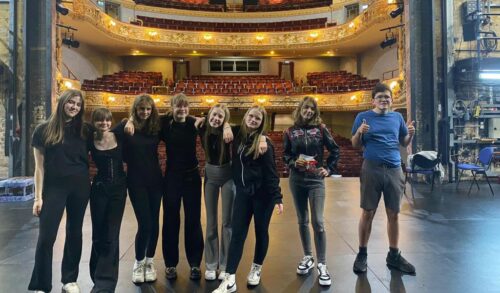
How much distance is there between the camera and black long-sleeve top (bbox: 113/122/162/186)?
2600 mm

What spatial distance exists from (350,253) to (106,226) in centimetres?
238

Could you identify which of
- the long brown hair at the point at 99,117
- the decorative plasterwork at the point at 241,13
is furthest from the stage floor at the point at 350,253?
the decorative plasterwork at the point at 241,13

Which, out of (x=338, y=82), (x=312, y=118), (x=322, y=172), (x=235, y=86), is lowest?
(x=322, y=172)

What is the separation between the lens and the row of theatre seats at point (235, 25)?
20406 mm

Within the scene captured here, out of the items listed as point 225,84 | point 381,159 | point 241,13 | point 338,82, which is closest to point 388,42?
point 338,82

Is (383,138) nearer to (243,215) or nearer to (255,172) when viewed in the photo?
(255,172)

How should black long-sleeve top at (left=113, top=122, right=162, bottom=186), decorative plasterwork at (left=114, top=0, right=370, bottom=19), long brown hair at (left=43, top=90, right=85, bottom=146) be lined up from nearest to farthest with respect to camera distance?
long brown hair at (left=43, top=90, right=85, bottom=146) < black long-sleeve top at (left=113, top=122, right=162, bottom=186) < decorative plasterwork at (left=114, top=0, right=370, bottom=19)

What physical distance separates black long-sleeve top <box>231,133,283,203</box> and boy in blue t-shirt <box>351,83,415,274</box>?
88 cm

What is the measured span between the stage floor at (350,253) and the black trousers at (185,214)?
0.72ft

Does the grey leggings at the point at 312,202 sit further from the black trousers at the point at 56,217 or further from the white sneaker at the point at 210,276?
the black trousers at the point at 56,217

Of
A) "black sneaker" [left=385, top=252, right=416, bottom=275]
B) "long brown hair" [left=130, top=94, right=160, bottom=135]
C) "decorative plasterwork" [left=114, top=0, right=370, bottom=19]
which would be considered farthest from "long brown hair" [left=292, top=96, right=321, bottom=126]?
"decorative plasterwork" [left=114, top=0, right=370, bottom=19]

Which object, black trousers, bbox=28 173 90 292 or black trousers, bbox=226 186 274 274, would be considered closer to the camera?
black trousers, bbox=28 173 90 292

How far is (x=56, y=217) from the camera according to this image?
93.6 inches

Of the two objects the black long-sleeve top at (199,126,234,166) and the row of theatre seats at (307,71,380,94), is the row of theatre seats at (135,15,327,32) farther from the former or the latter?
the black long-sleeve top at (199,126,234,166)
